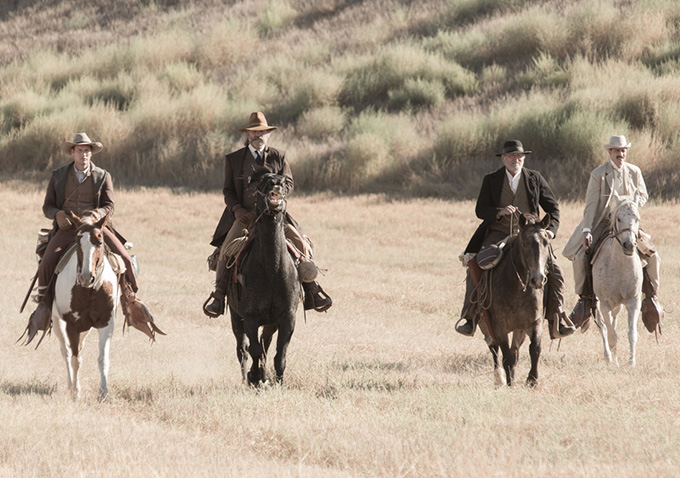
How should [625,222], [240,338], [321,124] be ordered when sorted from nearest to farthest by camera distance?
[625,222]
[240,338]
[321,124]

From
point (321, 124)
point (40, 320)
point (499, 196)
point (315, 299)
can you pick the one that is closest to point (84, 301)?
point (40, 320)

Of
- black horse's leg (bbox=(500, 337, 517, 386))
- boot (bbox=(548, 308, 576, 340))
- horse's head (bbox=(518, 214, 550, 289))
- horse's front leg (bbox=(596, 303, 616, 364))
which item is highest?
horse's head (bbox=(518, 214, 550, 289))

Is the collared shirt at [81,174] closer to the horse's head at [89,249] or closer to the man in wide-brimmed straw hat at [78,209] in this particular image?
the man in wide-brimmed straw hat at [78,209]

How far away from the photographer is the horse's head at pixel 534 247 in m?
8.16

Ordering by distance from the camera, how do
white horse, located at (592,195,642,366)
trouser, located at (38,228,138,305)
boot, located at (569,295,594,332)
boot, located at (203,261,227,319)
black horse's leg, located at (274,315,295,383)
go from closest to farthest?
black horse's leg, located at (274,315,295,383), trouser, located at (38,228,138,305), boot, located at (203,261,227,319), white horse, located at (592,195,642,366), boot, located at (569,295,594,332)

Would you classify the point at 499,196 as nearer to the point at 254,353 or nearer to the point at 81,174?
the point at 254,353

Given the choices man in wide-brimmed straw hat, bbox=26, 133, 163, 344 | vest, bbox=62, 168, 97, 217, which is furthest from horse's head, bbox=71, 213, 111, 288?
vest, bbox=62, 168, 97, 217

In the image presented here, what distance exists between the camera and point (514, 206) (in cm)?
920

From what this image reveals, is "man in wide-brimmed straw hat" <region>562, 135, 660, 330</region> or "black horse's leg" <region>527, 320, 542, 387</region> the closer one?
"black horse's leg" <region>527, 320, 542, 387</region>

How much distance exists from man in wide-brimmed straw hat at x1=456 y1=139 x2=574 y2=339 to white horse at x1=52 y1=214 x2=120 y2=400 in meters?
3.53

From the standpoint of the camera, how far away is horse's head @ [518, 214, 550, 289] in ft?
26.8

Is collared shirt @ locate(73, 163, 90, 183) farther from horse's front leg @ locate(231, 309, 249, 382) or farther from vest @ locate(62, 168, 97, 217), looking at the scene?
horse's front leg @ locate(231, 309, 249, 382)

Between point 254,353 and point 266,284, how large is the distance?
2.24 feet

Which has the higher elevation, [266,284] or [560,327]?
[266,284]
